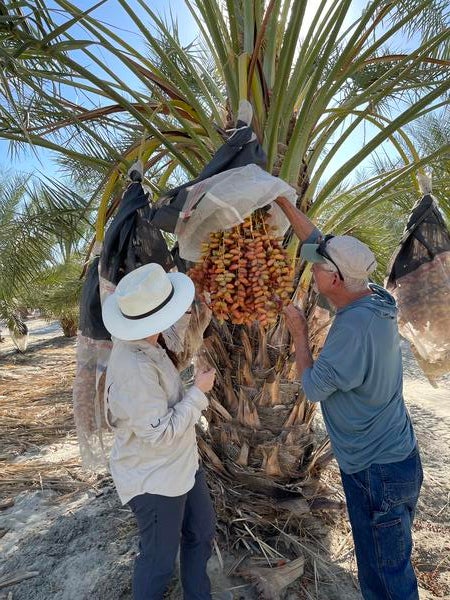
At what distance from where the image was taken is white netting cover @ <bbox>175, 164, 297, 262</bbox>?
1.50 m

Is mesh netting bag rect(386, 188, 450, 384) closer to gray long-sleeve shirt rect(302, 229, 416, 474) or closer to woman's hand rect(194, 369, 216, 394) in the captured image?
gray long-sleeve shirt rect(302, 229, 416, 474)

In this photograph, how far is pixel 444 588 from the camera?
242 cm

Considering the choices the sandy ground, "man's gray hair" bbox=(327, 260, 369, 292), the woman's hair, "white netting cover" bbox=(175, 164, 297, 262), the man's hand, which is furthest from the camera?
the sandy ground

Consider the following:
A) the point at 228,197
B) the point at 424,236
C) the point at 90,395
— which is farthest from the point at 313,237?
the point at 90,395

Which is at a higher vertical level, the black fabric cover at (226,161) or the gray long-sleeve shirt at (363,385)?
the black fabric cover at (226,161)

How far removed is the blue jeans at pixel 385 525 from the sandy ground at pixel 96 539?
70 cm

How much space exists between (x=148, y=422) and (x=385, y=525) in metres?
1.04

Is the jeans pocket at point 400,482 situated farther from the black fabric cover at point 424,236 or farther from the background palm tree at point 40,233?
the background palm tree at point 40,233

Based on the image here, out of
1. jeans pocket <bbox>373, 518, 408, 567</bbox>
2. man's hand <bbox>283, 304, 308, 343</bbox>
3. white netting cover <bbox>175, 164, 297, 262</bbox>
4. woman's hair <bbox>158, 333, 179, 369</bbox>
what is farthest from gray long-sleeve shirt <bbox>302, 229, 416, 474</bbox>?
woman's hair <bbox>158, 333, 179, 369</bbox>

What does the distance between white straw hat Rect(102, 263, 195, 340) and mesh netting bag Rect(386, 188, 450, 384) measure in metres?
1.39

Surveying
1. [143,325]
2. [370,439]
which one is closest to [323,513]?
[370,439]

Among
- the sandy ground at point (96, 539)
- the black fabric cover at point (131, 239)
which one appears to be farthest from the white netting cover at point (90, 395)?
the sandy ground at point (96, 539)

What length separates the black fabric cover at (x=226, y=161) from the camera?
64.7 inches

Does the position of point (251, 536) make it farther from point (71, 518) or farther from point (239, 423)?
point (71, 518)
